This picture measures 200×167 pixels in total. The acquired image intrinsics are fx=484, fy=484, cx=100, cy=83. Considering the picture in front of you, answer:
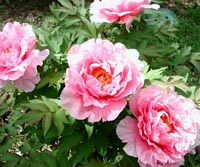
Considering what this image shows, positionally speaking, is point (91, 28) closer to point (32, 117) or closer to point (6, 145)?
point (32, 117)

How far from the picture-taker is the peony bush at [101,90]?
3.55ft

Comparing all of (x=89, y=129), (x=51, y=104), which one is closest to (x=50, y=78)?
(x=51, y=104)

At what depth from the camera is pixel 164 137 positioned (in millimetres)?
1085

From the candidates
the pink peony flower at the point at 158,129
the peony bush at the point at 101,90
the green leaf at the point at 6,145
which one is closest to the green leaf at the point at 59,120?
the peony bush at the point at 101,90

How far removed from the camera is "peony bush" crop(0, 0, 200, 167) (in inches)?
42.6

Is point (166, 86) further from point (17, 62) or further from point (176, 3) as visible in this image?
point (176, 3)

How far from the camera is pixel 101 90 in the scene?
107 cm

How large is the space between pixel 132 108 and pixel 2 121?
747 mm

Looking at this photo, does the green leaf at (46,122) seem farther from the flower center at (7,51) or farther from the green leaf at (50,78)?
the flower center at (7,51)

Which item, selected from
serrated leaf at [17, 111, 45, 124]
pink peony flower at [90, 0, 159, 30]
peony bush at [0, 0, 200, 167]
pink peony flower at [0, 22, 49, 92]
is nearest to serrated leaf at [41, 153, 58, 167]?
peony bush at [0, 0, 200, 167]

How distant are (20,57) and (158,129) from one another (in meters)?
0.36

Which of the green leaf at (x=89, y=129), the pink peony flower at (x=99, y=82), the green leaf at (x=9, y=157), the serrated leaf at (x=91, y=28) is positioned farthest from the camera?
the green leaf at (x=9, y=157)

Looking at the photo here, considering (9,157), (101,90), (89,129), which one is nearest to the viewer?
(101,90)

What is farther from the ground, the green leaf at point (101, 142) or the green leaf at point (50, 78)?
the green leaf at point (50, 78)
